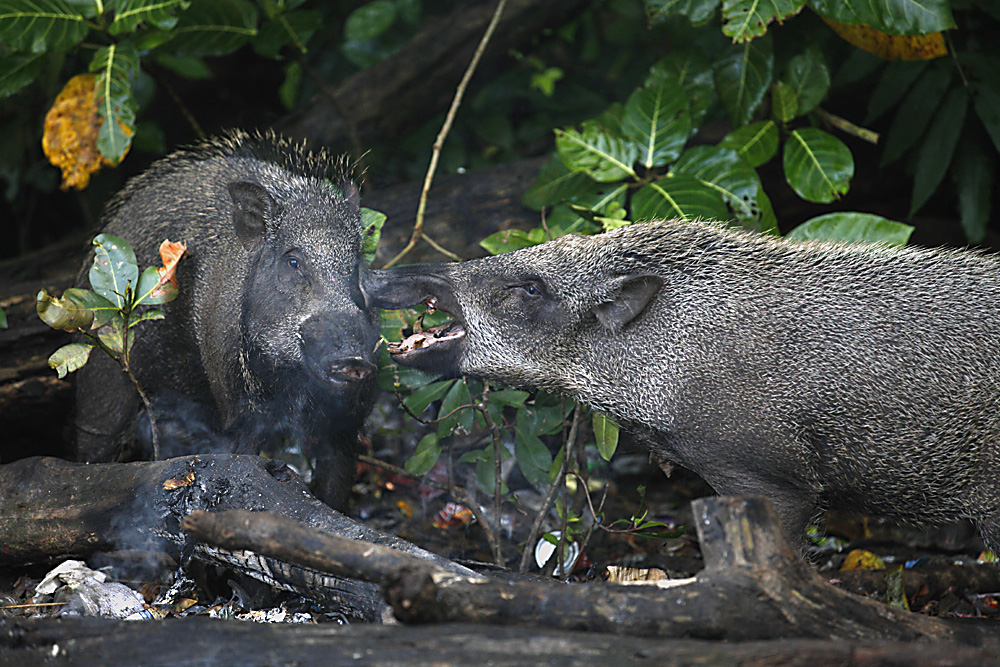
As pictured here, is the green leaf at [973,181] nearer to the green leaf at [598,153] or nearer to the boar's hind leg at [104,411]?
the green leaf at [598,153]

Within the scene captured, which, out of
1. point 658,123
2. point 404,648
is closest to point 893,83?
point 658,123

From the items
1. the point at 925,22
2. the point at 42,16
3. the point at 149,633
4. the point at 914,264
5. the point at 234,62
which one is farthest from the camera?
the point at 234,62

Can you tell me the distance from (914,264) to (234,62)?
8.01m

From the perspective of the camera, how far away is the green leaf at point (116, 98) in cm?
514

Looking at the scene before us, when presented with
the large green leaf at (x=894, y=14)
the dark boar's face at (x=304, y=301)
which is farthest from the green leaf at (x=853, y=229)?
the dark boar's face at (x=304, y=301)

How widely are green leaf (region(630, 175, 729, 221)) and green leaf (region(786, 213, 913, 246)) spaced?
466 mm

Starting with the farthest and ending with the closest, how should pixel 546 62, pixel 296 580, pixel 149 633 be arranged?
pixel 546 62, pixel 296 580, pixel 149 633

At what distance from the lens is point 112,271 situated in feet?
12.6

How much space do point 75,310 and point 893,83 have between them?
17.8 feet

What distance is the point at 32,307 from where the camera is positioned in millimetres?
5438

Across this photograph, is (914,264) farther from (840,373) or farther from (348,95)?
(348,95)

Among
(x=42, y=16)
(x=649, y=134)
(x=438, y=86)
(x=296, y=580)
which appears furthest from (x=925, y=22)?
(x=42, y=16)

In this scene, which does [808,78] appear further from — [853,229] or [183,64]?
[183,64]

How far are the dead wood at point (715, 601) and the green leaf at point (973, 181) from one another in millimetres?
3980
